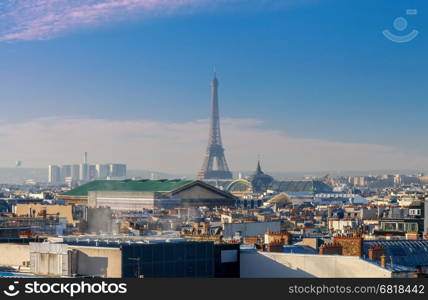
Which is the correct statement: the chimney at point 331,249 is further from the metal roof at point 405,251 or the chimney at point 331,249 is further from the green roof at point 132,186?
the green roof at point 132,186

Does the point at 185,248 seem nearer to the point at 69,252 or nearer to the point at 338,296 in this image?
the point at 69,252

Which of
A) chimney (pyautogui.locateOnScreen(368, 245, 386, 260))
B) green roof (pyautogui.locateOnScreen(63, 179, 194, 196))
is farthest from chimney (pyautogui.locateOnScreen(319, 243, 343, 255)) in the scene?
green roof (pyautogui.locateOnScreen(63, 179, 194, 196))

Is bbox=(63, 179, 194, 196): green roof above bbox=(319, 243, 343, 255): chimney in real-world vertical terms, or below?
above

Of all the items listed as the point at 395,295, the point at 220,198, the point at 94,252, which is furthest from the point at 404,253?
the point at 220,198
